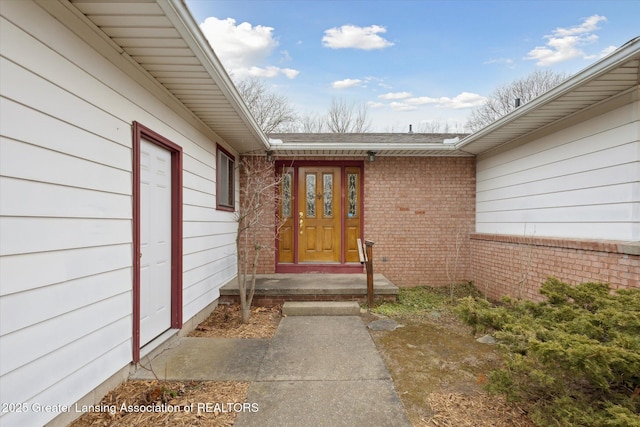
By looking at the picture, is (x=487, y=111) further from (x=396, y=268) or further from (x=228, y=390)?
(x=228, y=390)

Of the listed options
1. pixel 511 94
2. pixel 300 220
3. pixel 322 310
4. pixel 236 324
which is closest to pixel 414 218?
pixel 300 220

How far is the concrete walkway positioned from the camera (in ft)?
7.55

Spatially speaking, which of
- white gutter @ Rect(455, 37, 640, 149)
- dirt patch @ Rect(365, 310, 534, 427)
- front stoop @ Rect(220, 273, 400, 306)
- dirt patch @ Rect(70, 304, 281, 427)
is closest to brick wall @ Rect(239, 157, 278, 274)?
front stoop @ Rect(220, 273, 400, 306)

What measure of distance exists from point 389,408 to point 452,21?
31.5 ft

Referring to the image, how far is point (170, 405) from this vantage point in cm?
240

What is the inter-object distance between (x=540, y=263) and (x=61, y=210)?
5.72 meters

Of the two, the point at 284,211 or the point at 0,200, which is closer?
the point at 0,200

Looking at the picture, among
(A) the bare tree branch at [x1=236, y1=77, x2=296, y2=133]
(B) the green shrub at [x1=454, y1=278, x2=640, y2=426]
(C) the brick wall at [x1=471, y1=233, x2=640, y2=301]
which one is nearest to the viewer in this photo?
(B) the green shrub at [x1=454, y1=278, x2=640, y2=426]

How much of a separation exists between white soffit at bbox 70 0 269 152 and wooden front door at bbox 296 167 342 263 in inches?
111

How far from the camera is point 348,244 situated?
6801 millimetres

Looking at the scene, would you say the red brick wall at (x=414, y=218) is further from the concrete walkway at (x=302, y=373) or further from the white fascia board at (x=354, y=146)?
the concrete walkway at (x=302, y=373)

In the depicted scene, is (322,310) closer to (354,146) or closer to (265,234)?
(265,234)

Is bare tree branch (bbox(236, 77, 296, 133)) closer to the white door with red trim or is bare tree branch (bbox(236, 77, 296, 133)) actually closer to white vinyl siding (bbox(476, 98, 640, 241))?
white vinyl siding (bbox(476, 98, 640, 241))

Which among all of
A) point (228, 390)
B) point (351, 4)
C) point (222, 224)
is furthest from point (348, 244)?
point (351, 4)
